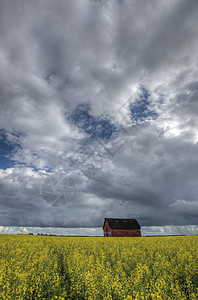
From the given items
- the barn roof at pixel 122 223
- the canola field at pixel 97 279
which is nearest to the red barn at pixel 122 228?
the barn roof at pixel 122 223

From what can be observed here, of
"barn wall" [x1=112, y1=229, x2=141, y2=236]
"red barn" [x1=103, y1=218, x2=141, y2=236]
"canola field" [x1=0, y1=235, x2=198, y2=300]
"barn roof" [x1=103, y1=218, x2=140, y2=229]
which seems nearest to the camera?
"canola field" [x1=0, y1=235, x2=198, y2=300]

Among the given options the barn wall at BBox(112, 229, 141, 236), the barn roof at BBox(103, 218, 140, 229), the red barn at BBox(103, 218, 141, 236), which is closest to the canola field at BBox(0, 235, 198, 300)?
the barn wall at BBox(112, 229, 141, 236)

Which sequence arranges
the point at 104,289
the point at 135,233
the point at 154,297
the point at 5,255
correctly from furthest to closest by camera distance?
the point at 135,233 → the point at 5,255 → the point at 104,289 → the point at 154,297

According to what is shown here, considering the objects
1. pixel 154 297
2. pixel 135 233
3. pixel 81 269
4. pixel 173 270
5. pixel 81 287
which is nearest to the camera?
pixel 154 297

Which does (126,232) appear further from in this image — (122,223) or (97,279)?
(97,279)

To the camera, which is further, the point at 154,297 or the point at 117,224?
the point at 117,224

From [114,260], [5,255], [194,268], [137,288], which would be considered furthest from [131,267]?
[5,255]

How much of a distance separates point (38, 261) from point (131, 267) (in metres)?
6.66

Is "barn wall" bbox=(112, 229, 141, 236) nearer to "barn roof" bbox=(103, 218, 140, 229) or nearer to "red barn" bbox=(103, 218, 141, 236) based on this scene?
"red barn" bbox=(103, 218, 141, 236)

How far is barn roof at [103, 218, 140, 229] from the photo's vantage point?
6292cm

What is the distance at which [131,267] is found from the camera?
40.7 feet

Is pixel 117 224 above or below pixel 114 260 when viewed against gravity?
above

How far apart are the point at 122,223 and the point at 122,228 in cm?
259

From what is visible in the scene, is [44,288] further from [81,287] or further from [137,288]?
[137,288]
